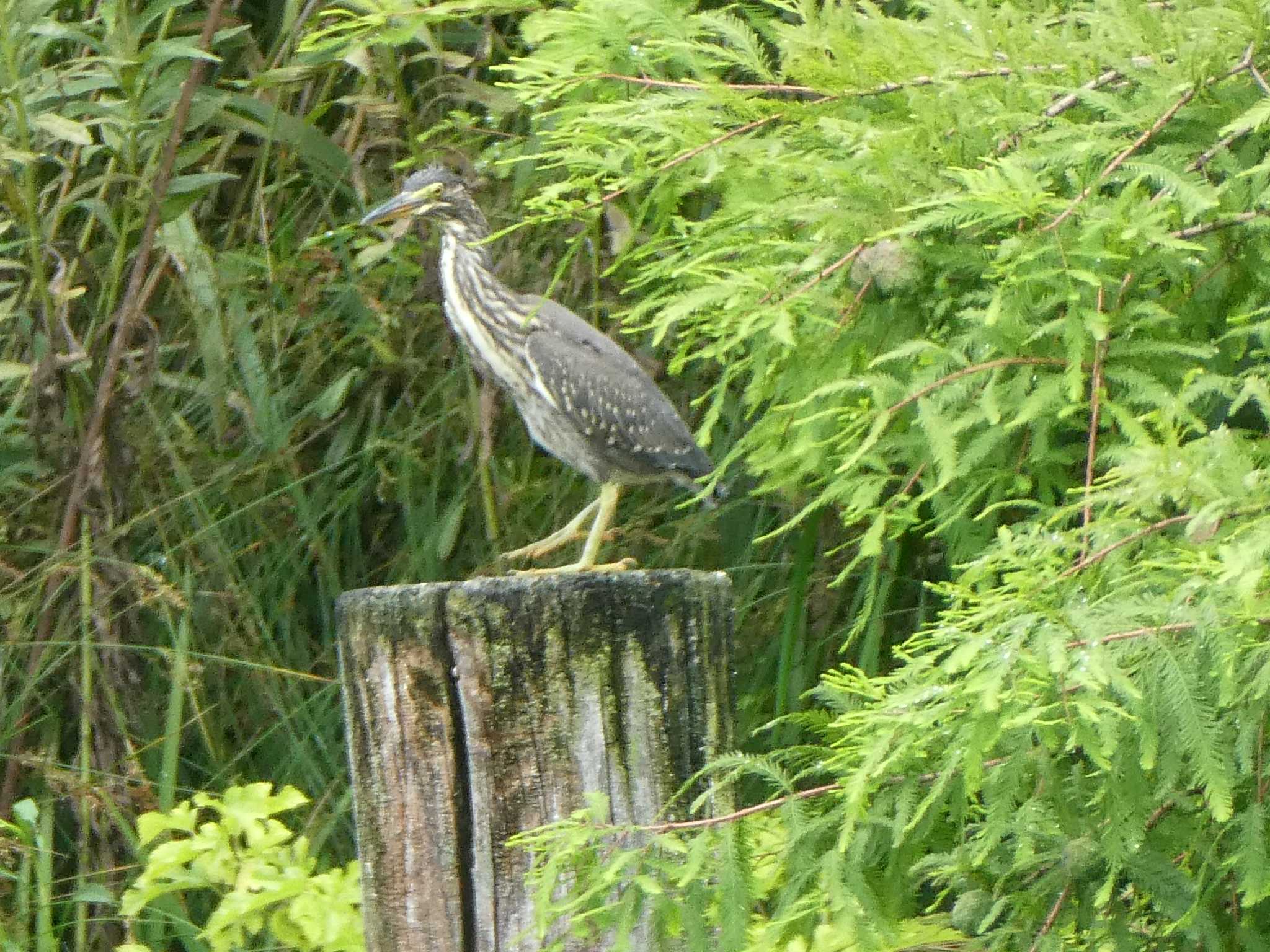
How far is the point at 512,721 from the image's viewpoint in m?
2.22

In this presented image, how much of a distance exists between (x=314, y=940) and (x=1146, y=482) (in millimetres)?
1731

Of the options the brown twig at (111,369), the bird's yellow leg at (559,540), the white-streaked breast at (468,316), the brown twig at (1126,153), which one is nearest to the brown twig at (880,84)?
the brown twig at (1126,153)

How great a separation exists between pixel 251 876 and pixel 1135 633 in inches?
72.6

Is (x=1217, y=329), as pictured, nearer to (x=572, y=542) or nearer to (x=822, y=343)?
(x=822, y=343)

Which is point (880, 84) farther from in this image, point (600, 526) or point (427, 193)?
point (427, 193)

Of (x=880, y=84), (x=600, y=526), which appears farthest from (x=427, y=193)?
(x=880, y=84)

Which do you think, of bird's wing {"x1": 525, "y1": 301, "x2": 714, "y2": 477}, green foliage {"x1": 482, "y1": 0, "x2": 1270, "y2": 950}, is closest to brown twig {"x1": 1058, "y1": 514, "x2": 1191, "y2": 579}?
green foliage {"x1": 482, "y1": 0, "x2": 1270, "y2": 950}

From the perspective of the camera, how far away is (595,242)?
429cm

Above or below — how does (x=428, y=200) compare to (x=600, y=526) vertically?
above

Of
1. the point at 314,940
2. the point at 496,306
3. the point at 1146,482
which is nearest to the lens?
the point at 1146,482

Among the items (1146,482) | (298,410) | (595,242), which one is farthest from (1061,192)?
(298,410)

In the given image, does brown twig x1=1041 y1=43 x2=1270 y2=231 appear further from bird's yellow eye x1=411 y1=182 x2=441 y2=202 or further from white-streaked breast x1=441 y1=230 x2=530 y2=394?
bird's yellow eye x1=411 y1=182 x2=441 y2=202

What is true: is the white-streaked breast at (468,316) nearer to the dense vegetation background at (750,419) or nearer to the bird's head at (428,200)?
the bird's head at (428,200)

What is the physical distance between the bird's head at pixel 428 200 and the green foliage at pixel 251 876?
4.91 feet
